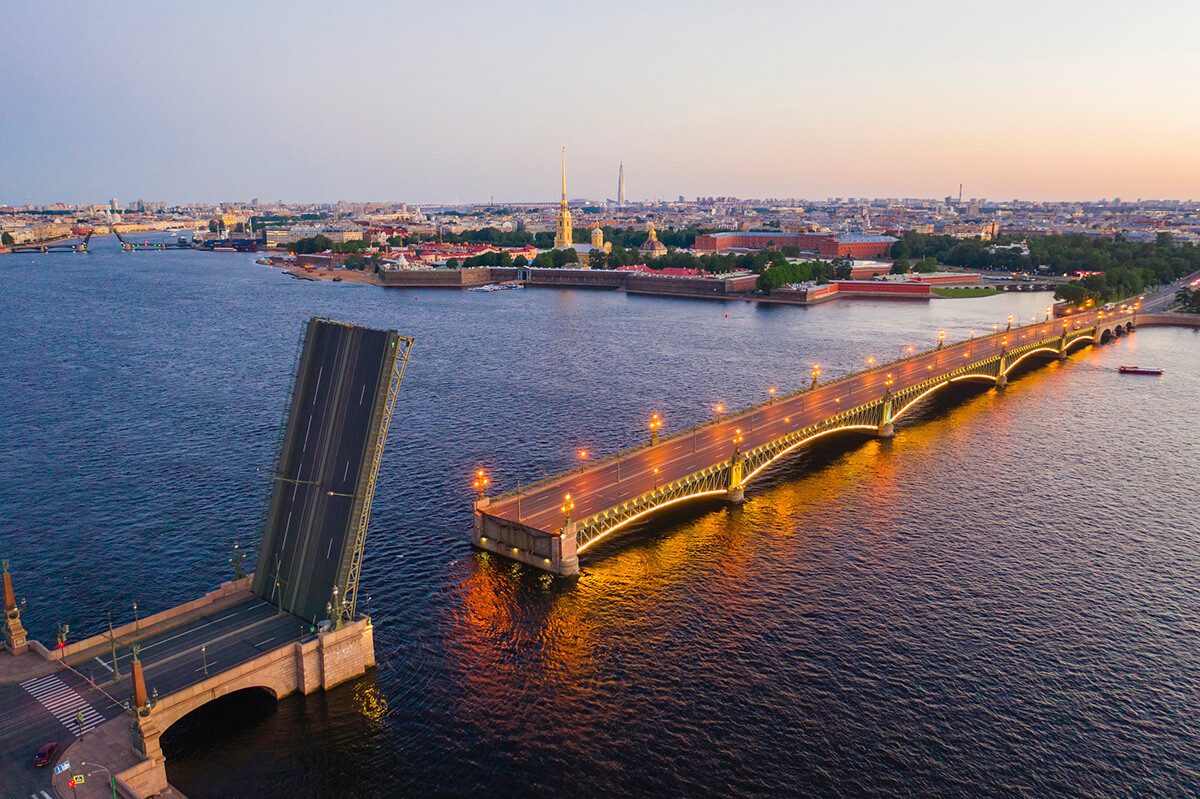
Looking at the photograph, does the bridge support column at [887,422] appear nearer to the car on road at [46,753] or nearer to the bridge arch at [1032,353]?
the bridge arch at [1032,353]

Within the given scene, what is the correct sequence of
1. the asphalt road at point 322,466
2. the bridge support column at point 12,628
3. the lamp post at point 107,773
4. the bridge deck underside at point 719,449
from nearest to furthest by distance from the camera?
the lamp post at point 107,773, the bridge support column at point 12,628, the asphalt road at point 322,466, the bridge deck underside at point 719,449

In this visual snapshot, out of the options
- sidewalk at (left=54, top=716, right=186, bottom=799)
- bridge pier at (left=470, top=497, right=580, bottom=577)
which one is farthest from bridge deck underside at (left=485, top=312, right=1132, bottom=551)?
sidewalk at (left=54, top=716, right=186, bottom=799)

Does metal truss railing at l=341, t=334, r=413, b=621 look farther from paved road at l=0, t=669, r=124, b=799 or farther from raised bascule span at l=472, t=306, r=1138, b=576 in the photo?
raised bascule span at l=472, t=306, r=1138, b=576

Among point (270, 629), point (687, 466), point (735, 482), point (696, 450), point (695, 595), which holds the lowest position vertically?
point (695, 595)

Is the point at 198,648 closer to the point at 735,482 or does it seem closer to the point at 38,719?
the point at 38,719

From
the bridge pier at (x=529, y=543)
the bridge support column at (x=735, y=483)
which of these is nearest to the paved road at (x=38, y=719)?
the bridge pier at (x=529, y=543)

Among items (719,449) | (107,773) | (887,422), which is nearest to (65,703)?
(107,773)

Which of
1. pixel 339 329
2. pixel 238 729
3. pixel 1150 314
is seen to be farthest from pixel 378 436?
pixel 1150 314
